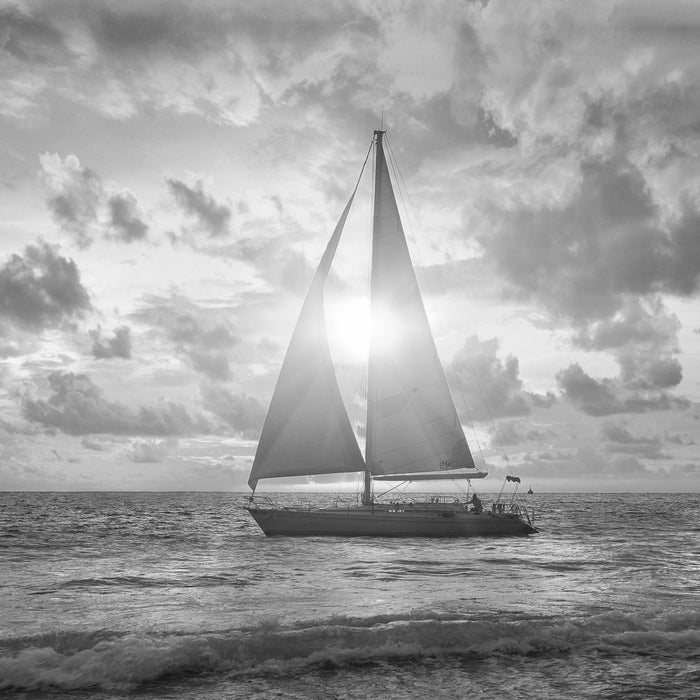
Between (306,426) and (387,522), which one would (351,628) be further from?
(306,426)

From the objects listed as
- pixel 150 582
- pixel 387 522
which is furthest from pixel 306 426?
pixel 150 582

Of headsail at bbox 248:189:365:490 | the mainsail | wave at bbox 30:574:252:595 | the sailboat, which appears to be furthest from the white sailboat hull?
wave at bbox 30:574:252:595

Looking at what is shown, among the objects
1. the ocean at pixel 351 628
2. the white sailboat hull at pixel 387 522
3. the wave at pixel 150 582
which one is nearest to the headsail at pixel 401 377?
the white sailboat hull at pixel 387 522

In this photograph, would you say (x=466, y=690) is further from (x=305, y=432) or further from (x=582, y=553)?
(x=582, y=553)

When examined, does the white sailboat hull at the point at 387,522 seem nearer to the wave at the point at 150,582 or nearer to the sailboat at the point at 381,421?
the sailboat at the point at 381,421

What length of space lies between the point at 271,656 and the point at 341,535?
81.4 ft

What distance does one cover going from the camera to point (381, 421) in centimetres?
4066

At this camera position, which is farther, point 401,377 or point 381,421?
point 401,377

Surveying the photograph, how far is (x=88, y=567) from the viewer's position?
31688 millimetres

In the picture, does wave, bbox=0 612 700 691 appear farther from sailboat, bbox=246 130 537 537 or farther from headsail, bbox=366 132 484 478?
headsail, bbox=366 132 484 478

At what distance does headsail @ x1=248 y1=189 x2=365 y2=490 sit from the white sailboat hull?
8.90 feet

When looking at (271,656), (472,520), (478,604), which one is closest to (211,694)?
(271,656)

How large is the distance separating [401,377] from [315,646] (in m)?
27.7

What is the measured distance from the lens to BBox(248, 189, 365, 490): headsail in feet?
128
